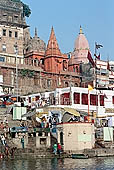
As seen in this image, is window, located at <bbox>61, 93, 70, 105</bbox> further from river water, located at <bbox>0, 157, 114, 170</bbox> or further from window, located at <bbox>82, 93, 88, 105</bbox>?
river water, located at <bbox>0, 157, 114, 170</bbox>

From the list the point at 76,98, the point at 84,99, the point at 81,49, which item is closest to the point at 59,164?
the point at 76,98

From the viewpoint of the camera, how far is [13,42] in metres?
70.5

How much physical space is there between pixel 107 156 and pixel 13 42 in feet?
132

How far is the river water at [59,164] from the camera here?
89.1 ft

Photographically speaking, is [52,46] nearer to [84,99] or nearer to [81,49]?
[81,49]

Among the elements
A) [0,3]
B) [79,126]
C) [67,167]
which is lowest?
[67,167]

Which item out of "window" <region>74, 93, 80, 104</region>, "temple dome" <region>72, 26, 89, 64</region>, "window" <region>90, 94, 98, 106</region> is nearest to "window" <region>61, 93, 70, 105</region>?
"window" <region>74, 93, 80, 104</region>

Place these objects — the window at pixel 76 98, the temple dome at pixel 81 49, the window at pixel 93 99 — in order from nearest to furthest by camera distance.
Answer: the window at pixel 76 98 → the window at pixel 93 99 → the temple dome at pixel 81 49

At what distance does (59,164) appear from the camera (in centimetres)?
2892

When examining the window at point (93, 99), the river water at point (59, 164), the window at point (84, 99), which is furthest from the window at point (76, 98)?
the river water at point (59, 164)

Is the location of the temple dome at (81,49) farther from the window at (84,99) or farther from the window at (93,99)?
the window at (84,99)

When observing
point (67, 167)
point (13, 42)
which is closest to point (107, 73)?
point (13, 42)

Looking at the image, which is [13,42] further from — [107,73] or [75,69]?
[107,73]

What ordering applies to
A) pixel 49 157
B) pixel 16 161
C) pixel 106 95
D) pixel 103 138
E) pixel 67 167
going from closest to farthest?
pixel 67 167 < pixel 16 161 < pixel 49 157 < pixel 103 138 < pixel 106 95
